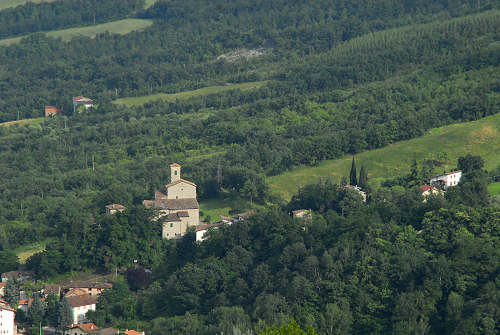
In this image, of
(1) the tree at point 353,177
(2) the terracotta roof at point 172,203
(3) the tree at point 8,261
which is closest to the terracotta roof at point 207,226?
(2) the terracotta roof at point 172,203

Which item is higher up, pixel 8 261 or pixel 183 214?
pixel 183 214

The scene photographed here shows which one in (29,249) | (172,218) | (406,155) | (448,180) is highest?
(448,180)

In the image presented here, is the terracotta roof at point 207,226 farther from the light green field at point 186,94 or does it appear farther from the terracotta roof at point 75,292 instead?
the light green field at point 186,94

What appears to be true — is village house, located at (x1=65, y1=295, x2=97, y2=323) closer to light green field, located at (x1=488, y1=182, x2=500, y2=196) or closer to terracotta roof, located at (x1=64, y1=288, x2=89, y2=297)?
terracotta roof, located at (x1=64, y1=288, x2=89, y2=297)

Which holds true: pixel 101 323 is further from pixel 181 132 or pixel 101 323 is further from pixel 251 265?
pixel 181 132

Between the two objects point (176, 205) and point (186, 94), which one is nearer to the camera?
point (176, 205)

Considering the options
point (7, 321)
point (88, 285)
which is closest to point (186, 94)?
point (88, 285)

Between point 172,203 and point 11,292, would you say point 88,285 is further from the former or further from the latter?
point 172,203
